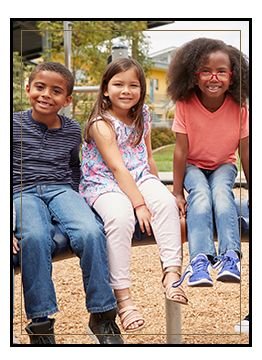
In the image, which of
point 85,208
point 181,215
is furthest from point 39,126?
point 181,215

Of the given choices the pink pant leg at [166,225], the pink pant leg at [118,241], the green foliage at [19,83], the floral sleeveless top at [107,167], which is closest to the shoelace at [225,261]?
the pink pant leg at [166,225]

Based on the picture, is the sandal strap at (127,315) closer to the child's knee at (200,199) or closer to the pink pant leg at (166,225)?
the pink pant leg at (166,225)

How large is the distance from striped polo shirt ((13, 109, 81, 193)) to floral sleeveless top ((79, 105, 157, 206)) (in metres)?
0.09

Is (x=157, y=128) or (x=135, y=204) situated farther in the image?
(x=157, y=128)

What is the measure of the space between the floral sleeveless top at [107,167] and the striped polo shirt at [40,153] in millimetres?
93

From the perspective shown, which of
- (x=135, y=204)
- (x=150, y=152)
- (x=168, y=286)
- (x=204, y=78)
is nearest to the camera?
(x=168, y=286)

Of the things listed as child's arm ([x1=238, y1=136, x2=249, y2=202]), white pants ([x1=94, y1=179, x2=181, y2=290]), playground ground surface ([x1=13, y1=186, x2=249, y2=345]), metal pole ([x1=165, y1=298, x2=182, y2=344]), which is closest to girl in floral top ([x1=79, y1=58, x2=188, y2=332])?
white pants ([x1=94, y1=179, x2=181, y2=290])

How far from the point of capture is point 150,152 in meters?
2.03

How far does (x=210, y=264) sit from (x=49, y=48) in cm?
144

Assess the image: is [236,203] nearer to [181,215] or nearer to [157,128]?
[181,215]

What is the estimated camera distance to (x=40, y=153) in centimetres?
183

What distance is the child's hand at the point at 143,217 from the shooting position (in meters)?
1.71

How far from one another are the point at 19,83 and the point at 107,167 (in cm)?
61

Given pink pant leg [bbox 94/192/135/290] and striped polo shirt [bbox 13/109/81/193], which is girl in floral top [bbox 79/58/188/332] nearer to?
pink pant leg [bbox 94/192/135/290]
